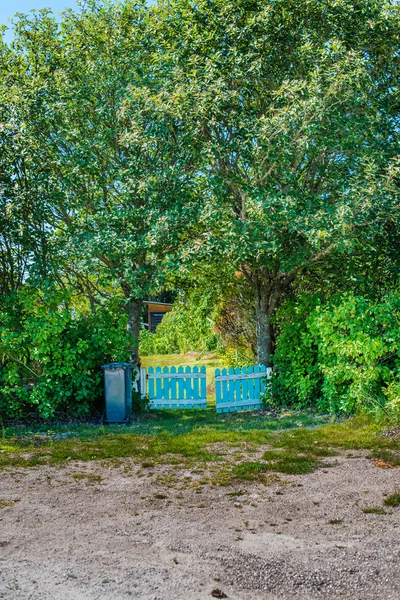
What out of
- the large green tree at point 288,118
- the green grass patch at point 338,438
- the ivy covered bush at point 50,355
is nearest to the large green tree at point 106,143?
the large green tree at point 288,118

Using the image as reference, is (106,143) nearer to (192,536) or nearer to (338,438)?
(338,438)

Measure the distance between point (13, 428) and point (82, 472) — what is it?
3147mm

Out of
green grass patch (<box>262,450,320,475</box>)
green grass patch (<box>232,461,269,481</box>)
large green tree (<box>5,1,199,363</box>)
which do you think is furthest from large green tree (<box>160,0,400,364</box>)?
green grass patch (<box>232,461,269,481</box>)

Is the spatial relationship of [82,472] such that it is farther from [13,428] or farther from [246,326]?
[246,326]

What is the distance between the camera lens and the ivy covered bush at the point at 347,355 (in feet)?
30.0

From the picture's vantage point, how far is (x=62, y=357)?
957cm

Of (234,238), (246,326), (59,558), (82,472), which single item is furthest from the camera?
(246,326)

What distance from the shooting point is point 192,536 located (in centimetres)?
442

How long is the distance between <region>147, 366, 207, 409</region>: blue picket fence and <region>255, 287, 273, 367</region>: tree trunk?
1366 mm

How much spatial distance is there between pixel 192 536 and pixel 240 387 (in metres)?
6.91

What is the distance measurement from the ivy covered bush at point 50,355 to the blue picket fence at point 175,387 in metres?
1.42

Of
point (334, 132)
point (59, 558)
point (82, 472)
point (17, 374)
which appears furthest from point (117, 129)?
point (59, 558)

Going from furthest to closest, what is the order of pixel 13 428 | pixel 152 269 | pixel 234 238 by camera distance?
1. pixel 152 269
2. pixel 234 238
3. pixel 13 428

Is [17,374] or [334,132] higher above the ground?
[334,132]
